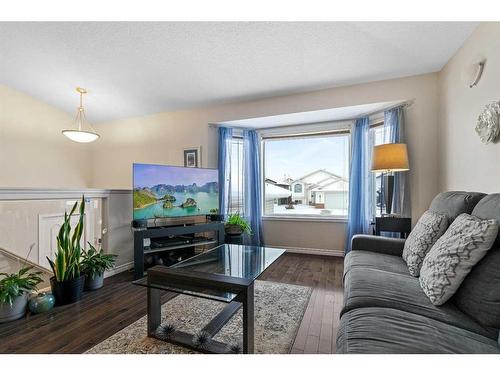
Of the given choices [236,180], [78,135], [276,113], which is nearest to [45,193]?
[78,135]

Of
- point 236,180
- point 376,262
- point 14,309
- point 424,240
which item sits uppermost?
point 236,180

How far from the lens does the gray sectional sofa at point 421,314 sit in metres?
0.90

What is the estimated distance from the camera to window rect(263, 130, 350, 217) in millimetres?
3676

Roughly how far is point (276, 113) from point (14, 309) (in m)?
3.37

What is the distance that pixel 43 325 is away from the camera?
1.73 meters

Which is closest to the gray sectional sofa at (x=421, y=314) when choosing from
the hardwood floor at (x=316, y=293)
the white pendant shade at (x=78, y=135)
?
the hardwood floor at (x=316, y=293)

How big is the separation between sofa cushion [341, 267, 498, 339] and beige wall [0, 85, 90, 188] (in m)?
4.87

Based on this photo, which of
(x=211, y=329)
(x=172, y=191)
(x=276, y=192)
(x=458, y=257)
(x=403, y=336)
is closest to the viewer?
(x=403, y=336)

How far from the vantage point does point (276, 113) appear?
338 centimetres

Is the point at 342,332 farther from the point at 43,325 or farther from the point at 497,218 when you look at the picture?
the point at 43,325

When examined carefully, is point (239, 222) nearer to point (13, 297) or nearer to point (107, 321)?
point (107, 321)

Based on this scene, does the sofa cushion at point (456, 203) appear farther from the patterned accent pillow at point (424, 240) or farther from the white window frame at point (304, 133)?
the white window frame at point (304, 133)

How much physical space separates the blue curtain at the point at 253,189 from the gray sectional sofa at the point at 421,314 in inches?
91.5
